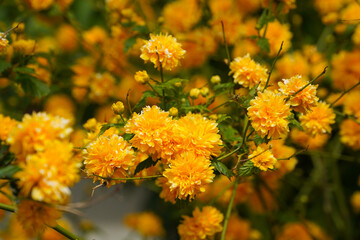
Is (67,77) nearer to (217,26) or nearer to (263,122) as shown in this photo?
(217,26)

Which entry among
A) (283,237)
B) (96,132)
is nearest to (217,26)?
(96,132)

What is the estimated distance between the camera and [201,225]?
26.9 inches

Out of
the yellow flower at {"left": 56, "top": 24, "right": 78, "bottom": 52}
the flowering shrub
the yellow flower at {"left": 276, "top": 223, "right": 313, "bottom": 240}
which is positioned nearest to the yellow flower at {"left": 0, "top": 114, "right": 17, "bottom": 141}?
the flowering shrub

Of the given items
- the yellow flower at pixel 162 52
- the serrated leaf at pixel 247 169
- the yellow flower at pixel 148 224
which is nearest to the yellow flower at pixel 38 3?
the yellow flower at pixel 162 52

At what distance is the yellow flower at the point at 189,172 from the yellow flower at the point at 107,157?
61 millimetres

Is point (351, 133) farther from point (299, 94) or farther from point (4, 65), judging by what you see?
point (4, 65)

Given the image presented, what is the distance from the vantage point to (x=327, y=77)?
3.54 ft

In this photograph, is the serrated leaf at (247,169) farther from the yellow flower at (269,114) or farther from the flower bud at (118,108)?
the flower bud at (118,108)

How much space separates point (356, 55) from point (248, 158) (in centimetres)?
55

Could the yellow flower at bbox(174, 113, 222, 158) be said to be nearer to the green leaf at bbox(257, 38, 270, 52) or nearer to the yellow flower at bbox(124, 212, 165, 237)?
the green leaf at bbox(257, 38, 270, 52)

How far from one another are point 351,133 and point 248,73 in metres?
0.33

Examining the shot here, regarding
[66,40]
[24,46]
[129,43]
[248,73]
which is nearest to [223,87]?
[248,73]

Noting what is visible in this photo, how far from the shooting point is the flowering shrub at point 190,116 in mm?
557

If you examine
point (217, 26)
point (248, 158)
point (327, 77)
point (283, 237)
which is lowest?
point (283, 237)
